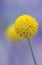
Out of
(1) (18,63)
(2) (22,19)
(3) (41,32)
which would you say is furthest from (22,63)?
(2) (22,19)

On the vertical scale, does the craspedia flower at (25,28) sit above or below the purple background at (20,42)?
below

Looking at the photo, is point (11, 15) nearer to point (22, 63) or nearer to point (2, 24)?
point (2, 24)

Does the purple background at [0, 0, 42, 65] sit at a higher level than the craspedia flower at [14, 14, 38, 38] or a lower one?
higher

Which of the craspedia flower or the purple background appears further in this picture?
the purple background

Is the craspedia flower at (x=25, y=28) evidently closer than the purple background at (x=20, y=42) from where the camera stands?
Yes

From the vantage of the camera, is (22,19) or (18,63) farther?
(18,63)

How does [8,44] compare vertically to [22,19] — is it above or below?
above

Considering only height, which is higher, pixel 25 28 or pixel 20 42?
pixel 20 42

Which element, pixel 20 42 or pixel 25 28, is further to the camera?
pixel 20 42
